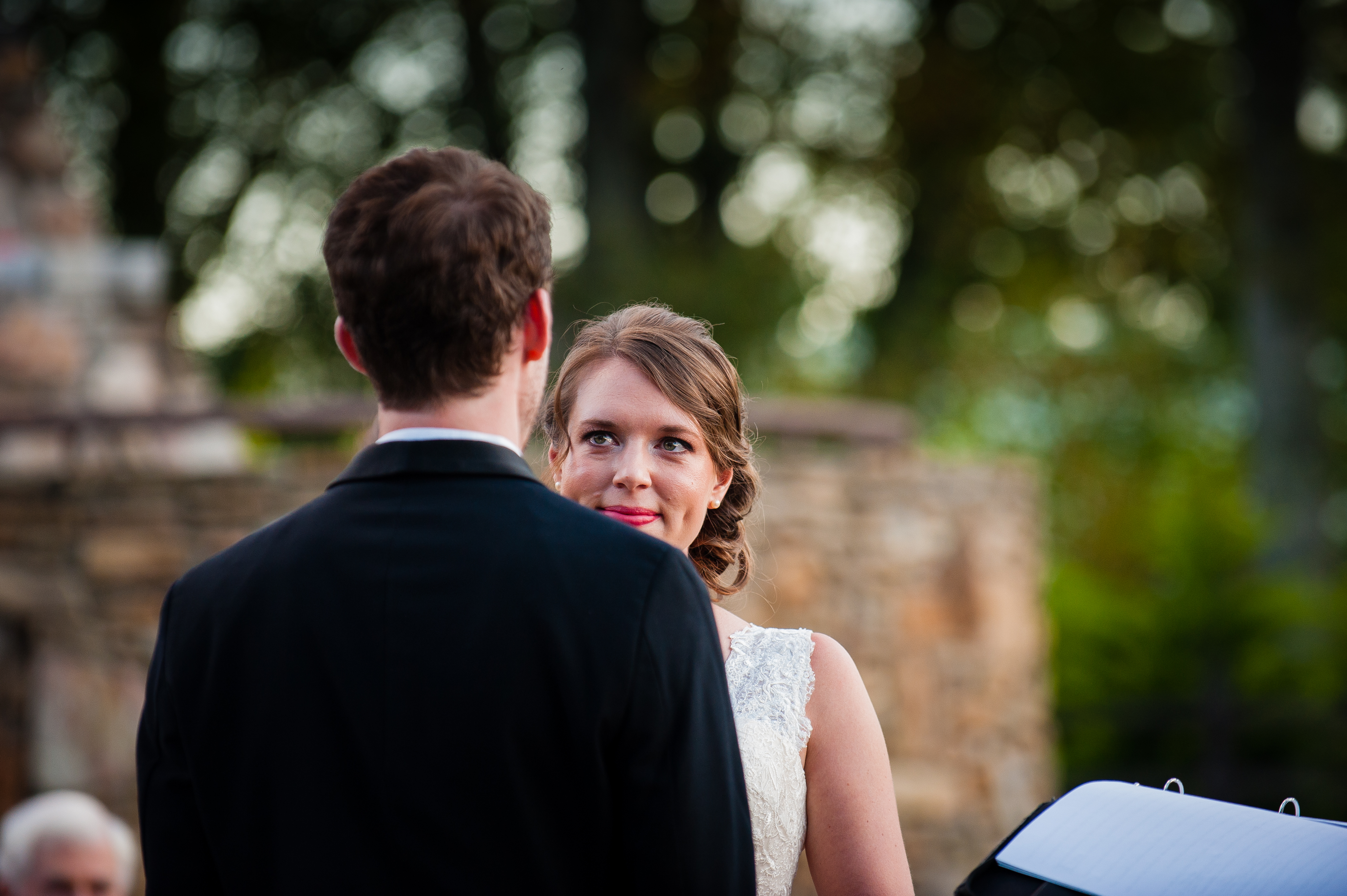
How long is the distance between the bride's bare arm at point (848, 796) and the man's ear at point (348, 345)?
834 millimetres

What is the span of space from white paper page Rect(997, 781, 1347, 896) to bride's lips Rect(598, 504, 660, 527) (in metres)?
0.70

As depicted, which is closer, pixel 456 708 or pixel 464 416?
pixel 456 708

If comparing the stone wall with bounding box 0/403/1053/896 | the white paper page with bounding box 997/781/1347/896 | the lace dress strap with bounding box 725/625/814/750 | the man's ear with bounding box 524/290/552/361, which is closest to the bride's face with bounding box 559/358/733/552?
the lace dress strap with bounding box 725/625/814/750

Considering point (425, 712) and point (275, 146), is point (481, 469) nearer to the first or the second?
point (425, 712)

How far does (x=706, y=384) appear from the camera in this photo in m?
1.91

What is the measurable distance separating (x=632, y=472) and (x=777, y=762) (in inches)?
19.2

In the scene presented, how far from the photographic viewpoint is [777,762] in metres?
1.66

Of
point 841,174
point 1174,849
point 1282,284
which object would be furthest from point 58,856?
point 1282,284

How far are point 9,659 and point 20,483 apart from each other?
0.70 meters

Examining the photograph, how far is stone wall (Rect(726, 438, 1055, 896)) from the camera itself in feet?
18.6

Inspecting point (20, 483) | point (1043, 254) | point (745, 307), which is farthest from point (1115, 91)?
point (20, 483)

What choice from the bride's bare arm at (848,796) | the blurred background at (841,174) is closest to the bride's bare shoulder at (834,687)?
the bride's bare arm at (848,796)

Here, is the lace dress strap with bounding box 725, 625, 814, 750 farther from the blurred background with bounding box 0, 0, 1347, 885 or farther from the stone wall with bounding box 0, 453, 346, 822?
the blurred background with bounding box 0, 0, 1347, 885

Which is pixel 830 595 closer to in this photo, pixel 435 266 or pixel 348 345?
pixel 348 345
